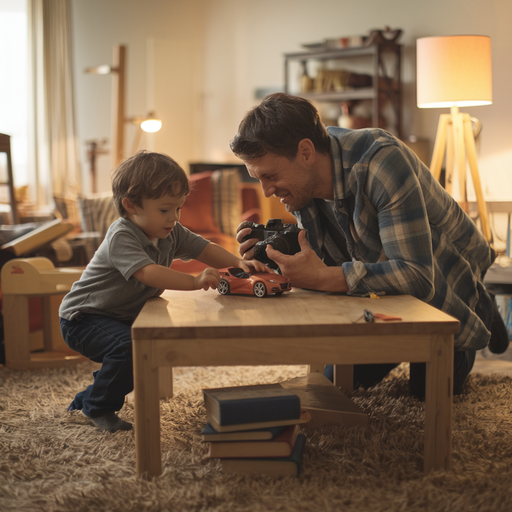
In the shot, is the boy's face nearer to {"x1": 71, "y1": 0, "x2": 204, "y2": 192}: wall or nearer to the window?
the window

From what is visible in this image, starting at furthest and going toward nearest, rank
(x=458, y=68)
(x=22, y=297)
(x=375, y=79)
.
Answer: (x=375, y=79) < (x=458, y=68) < (x=22, y=297)

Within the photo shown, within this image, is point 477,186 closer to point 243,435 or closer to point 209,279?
point 209,279

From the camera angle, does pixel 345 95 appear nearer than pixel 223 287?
No

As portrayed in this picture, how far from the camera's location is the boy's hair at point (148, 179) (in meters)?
1.49

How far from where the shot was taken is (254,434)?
1203mm

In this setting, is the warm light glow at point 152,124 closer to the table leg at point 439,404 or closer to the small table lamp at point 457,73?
the small table lamp at point 457,73

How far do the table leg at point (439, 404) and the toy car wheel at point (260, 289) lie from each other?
40 centimetres

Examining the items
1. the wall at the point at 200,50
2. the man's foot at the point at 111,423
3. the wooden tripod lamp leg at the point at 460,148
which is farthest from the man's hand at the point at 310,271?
the wall at the point at 200,50

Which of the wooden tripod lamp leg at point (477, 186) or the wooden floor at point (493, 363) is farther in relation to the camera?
the wooden tripod lamp leg at point (477, 186)

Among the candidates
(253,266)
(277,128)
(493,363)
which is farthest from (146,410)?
(493,363)

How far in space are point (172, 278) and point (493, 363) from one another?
1457 mm

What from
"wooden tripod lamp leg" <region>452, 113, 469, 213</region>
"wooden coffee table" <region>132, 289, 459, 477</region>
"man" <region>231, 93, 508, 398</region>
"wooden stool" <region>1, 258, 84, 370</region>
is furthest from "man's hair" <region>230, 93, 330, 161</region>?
"wooden tripod lamp leg" <region>452, 113, 469, 213</region>

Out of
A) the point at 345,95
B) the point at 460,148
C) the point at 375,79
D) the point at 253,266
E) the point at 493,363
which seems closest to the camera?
the point at 253,266

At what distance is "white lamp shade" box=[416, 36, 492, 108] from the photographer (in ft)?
9.07
